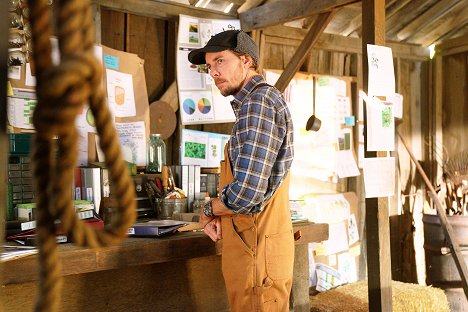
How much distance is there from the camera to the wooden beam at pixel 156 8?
11.3 feet

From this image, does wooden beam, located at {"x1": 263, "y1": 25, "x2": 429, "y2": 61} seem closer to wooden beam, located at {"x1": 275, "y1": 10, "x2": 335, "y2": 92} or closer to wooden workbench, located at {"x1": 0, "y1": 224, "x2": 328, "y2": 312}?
wooden beam, located at {"x1": 275, "y1": 10, "x2": 335, "y2": 92}

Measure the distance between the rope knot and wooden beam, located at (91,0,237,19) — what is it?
9.56 ft

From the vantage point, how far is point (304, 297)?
2941mm

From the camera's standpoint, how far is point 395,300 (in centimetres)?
355

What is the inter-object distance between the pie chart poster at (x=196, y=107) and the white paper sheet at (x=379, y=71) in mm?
1330

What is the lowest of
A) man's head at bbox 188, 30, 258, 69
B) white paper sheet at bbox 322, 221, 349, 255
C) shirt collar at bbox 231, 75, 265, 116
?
white paper sheet at bbox 322, 221, 349, 255

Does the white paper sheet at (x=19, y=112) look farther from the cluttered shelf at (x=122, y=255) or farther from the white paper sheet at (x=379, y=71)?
the white paper sheet at (x=379, y=71)

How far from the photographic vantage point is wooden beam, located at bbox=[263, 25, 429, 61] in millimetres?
4281

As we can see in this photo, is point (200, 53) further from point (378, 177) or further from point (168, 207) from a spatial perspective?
point (378, 177)

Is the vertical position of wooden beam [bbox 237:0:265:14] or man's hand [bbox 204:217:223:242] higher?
wooden beam [bbox 237:0:265:14]

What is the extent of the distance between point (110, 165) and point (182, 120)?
3.04 metres

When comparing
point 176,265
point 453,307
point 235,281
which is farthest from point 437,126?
point 235,281

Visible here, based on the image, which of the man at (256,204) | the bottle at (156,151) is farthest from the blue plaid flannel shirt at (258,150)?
the bottle at (156,151)

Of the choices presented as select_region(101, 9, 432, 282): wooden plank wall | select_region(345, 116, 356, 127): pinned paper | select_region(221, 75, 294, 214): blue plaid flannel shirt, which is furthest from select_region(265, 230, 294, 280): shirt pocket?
select_region(345, 116, 356, 127): pinned paper
